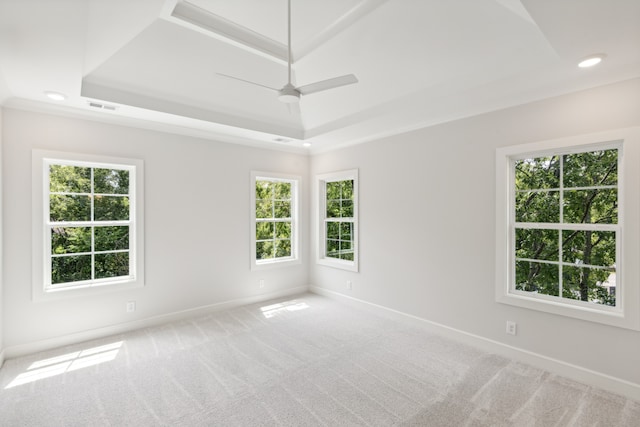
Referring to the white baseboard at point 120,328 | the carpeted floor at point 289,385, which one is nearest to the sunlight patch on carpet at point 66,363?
the carpeted floor at point 289,385

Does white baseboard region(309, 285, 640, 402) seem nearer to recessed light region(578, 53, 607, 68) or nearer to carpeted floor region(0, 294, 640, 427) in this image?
carpeted floor region(0, 294, 640, 427)

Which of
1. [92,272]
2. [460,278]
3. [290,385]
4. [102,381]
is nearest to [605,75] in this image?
[460,278]

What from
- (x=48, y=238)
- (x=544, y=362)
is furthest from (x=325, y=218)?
(x=48, y=238)

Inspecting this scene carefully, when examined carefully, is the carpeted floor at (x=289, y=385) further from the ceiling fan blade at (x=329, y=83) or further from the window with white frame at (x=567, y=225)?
the ceiling fan blade at (x=329, y=83)

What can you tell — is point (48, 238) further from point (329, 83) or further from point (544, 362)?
point (544, 362)

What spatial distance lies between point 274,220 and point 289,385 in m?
2.96

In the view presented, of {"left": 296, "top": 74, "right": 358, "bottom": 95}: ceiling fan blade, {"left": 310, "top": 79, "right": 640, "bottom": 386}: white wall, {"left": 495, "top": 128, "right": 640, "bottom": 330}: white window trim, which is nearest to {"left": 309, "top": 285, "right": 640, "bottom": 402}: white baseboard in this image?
{"left": 310, "top": 79, "right": 640, "bottom": 386}: white wall

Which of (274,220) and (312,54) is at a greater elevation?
(312,54)

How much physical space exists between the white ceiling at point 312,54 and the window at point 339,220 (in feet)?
4.09

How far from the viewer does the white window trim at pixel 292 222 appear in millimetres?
4762

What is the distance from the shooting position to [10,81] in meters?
2.58

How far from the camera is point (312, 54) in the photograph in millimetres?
3152

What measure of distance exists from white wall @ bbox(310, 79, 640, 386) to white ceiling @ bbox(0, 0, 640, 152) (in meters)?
0.22

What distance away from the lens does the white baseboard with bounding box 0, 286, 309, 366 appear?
3071 mm
